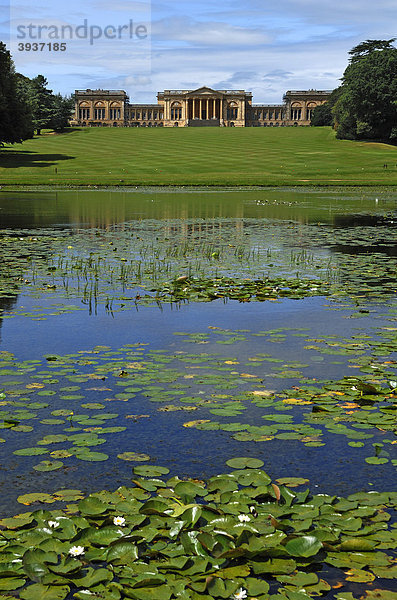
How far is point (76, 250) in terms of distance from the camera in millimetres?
17156

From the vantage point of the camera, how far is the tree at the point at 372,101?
10069 cm

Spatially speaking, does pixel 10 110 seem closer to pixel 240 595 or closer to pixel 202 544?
pixel 202 544

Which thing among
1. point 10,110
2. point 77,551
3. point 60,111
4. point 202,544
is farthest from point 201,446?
point 60,111

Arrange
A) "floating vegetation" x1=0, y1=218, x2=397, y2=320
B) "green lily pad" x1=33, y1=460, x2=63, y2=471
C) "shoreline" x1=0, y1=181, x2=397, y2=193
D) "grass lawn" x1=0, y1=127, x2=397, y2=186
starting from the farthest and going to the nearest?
"grass lawn" x1=0, y1=127, x2=397, y2=186 → "shoreline" x1=0, y1=181, x2=397, y2=193 → "floating vegetation" x1=0, y1=218, x2=397, y2=320 → "green lily pad" x1=33, y1=460, x2=63, y2=471

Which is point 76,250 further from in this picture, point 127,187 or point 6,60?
point 6,60

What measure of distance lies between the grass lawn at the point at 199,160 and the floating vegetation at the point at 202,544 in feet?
173

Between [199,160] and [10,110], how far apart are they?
2169cm

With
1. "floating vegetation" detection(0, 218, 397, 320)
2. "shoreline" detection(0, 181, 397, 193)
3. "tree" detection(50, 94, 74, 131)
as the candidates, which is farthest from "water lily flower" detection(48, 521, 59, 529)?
"tree" detection(50, 94, 74, 131)

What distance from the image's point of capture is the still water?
17.2 ft

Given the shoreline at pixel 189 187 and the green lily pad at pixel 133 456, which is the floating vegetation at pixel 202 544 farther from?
the shoreline at pixel 189 187

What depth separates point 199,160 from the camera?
79188 millimetres

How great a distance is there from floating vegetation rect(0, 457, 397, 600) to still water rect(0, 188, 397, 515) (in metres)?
0.31

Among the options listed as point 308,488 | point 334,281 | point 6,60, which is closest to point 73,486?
point 308,488

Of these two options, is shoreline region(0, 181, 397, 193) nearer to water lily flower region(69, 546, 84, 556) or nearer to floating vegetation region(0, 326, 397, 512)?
floating vegetation region(0, 326, 397, 512)
